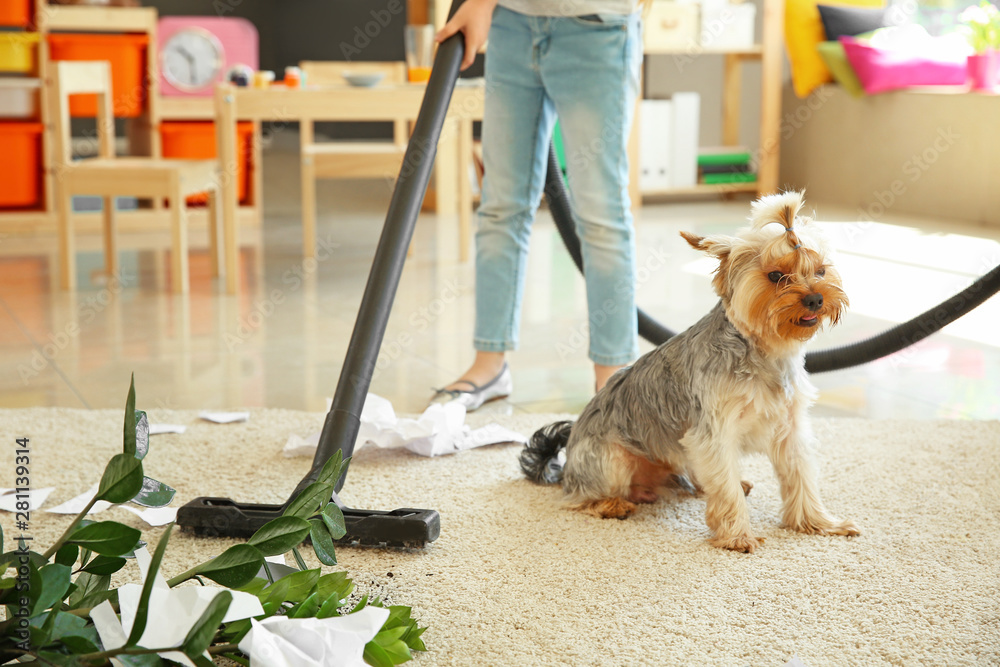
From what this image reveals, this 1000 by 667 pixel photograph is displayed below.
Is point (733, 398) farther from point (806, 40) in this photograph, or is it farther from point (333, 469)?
point (806, 40)

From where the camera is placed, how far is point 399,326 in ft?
10.0

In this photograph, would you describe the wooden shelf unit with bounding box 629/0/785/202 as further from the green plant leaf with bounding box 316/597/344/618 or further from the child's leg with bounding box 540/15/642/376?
the green plant leaf with bounding box 316/597/344/618

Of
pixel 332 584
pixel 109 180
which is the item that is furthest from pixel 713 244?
pixel 109 180

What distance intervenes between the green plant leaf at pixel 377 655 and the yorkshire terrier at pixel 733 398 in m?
0.59

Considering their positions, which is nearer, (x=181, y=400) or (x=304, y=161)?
(x=181, y=400)

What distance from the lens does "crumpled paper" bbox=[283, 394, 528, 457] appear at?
6.16 ft

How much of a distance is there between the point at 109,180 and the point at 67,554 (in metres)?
2.84

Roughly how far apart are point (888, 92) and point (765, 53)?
0.78 meters

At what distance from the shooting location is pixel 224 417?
2.11 meters

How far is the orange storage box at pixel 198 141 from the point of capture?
507 cm

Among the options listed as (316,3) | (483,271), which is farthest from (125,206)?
(316,3)

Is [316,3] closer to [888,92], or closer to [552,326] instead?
[888,92]

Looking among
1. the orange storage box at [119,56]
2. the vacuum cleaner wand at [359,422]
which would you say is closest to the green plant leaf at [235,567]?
the vacuum cleaner wand at [359,422]

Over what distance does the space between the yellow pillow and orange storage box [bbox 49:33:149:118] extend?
11.4 feet
